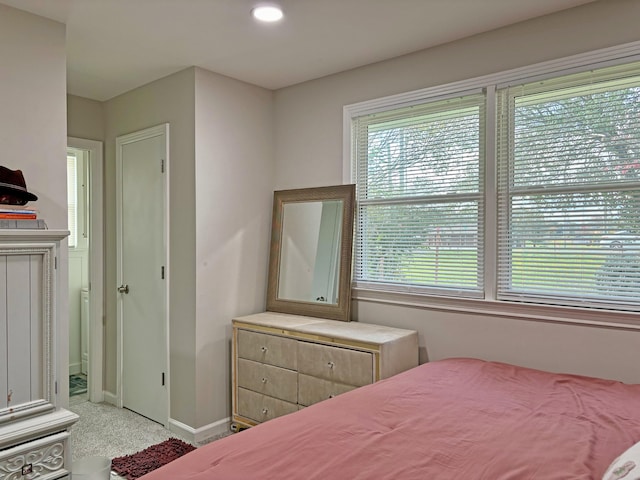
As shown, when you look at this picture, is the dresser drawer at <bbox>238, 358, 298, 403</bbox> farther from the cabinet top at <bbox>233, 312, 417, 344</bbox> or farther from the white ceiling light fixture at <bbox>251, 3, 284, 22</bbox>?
the white ceiling light fixture at <bbox>251, 3, 284, 22</bbox>

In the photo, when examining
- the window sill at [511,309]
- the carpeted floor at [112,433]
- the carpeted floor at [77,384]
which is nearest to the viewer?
the window sill at [511,309]

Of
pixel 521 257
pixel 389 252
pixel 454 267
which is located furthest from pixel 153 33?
pixel 521 257

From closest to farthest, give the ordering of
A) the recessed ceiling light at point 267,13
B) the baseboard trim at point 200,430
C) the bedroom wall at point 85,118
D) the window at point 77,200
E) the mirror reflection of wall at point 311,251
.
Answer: the recessed ceiling light at point 267,13, the baseboard trim at point 200,430, the mirror reflection of wall at point 311,251, the bedroom wall at point 85,118, the window at point 77,200

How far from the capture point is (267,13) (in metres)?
2.60

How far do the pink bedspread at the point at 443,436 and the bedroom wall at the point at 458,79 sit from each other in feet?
0.84

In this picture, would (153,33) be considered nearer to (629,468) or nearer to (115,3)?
(115,3)

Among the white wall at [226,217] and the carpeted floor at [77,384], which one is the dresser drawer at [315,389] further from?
the carpeted floor at [77,384]

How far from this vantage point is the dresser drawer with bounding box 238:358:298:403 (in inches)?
124

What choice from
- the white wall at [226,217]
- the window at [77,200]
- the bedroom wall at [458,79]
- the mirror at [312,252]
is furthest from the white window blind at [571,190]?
the window at [77,200]

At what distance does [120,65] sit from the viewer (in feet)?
11.1

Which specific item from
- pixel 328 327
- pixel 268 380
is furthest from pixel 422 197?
pixel 268 380

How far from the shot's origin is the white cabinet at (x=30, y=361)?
A: 2.11m

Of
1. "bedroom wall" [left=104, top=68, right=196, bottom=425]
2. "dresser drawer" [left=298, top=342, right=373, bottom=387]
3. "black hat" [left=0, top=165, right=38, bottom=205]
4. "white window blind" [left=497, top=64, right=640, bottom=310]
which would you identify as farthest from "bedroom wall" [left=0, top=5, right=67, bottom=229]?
"white window blind" [left=497, top=64, right=640, bottom=310]

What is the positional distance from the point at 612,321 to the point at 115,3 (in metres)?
2.96
